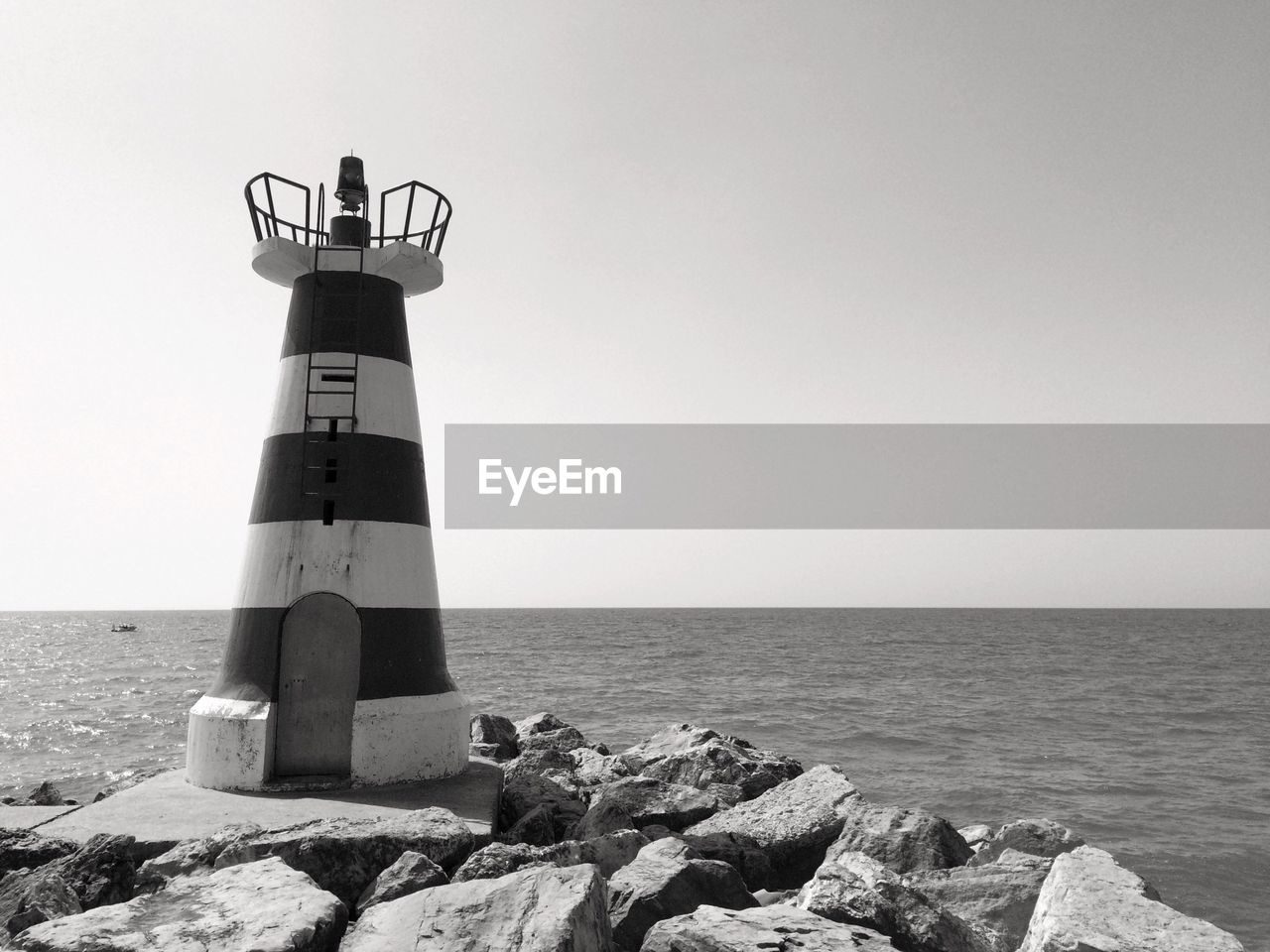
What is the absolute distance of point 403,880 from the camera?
4984 millimetres

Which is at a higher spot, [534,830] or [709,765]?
[534,830]

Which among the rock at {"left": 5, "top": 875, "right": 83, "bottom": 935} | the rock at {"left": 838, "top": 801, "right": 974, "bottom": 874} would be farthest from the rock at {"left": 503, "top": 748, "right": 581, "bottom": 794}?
the rock at {"left": 5, "top": 875, "right": 83, "bottom": 935}

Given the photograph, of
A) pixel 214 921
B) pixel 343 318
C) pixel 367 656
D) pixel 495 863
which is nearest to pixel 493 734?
pixel 367 656

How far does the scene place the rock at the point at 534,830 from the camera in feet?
23.5

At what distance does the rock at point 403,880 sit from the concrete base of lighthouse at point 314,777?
2521mm

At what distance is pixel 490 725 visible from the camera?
42.2ft

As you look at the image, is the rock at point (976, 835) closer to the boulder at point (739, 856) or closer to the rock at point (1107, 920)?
the boulder at point (739, 856)

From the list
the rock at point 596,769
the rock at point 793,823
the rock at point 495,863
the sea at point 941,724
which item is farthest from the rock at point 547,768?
the sea at point 941,724

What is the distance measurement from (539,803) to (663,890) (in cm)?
292

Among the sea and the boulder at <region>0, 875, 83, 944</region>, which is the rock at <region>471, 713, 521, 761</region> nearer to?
the sea

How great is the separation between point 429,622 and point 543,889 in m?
4.41

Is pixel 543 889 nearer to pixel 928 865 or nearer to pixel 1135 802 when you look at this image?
pixel 928 865

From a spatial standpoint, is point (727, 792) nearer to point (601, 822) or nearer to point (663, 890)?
point (601, 822)

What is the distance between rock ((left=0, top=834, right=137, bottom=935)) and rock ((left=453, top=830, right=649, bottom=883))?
1.99 meters
